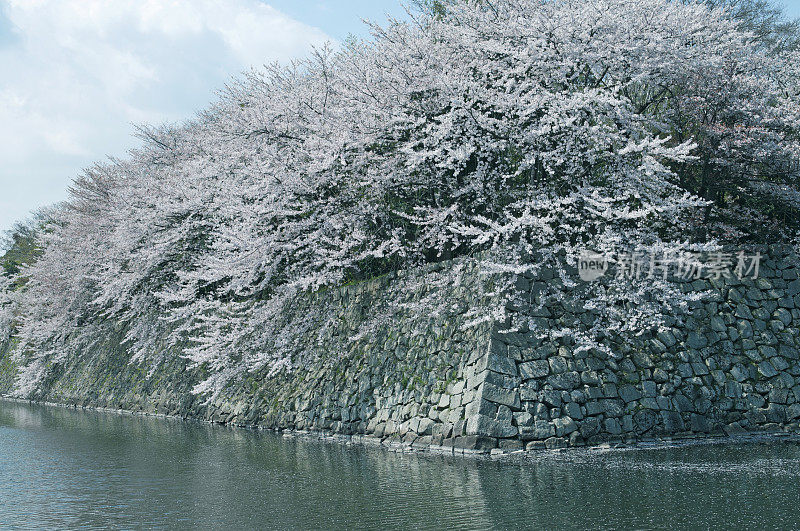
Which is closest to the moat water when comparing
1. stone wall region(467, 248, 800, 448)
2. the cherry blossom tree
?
stone wall region(467, 248, 800, 448)

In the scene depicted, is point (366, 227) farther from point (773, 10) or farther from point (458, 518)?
point (773, 10)

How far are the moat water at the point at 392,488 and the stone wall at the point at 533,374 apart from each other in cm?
73

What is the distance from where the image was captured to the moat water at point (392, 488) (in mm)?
6281

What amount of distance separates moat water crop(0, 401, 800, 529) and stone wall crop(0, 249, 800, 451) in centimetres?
73

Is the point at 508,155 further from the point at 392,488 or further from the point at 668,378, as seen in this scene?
the point at 392,488

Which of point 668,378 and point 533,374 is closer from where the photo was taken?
point 533,374

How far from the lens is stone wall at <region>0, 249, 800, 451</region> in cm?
1014

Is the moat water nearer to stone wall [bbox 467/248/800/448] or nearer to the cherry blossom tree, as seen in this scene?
stone wall [bbox 467/248/800/448]

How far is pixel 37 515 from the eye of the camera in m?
6.86

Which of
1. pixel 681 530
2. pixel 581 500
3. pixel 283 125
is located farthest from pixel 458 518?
pixel 283 125

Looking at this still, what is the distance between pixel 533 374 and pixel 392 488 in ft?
11.2

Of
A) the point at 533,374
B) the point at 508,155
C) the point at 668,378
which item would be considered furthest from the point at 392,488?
the point at 508,155

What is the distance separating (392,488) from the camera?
7.74 meters

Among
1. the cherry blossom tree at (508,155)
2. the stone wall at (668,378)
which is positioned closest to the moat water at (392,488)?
the stone wall at (668,378)
